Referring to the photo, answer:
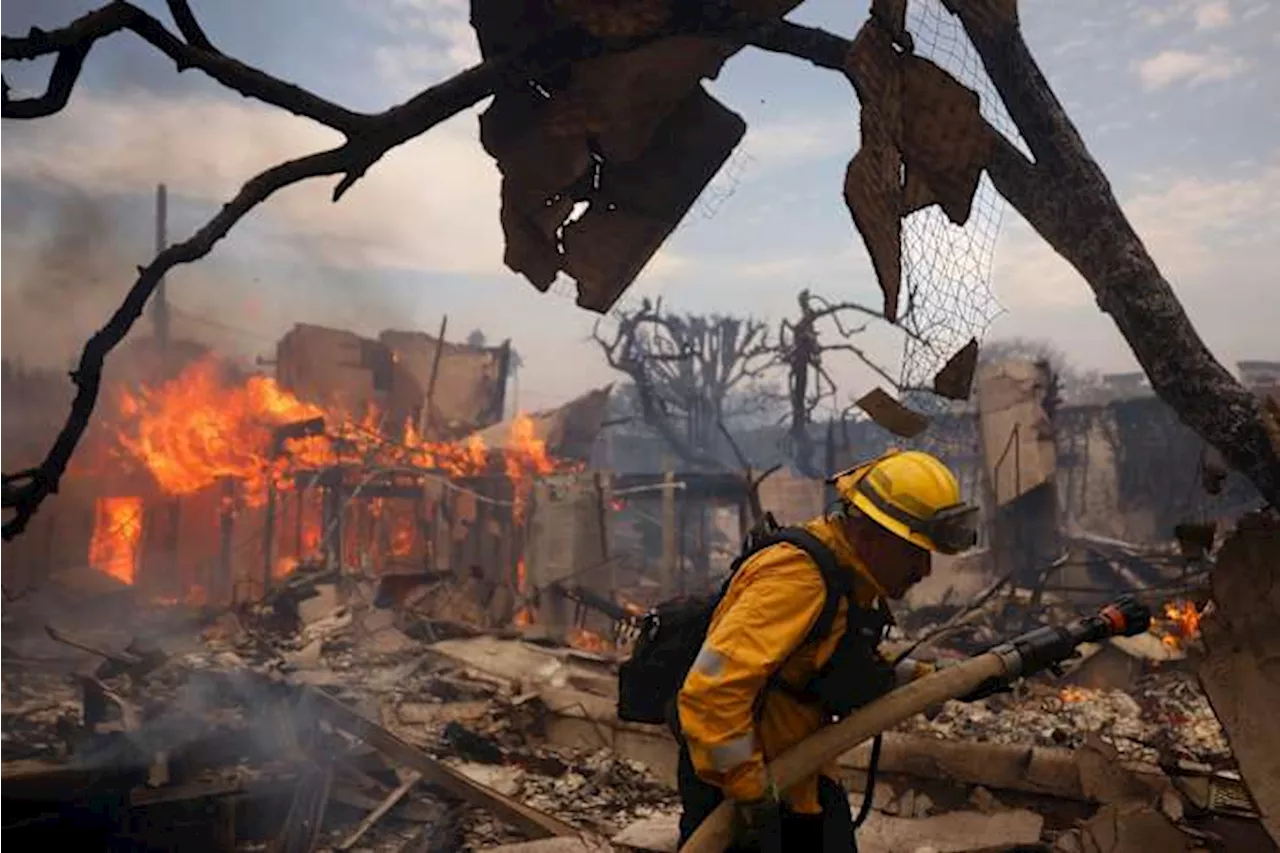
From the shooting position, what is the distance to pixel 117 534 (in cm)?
2533

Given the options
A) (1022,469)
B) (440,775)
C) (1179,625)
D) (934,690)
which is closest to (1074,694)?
(1179,625)

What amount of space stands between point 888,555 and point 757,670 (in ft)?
2.27

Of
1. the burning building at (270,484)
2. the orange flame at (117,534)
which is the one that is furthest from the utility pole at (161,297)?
the orange flame at (117,534)

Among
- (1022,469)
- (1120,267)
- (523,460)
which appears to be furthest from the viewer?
(523,460)

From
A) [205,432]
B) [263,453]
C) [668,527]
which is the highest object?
[205,432]

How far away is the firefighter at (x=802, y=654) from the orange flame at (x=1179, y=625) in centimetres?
→ 1048

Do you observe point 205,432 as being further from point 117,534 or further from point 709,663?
point 709,663

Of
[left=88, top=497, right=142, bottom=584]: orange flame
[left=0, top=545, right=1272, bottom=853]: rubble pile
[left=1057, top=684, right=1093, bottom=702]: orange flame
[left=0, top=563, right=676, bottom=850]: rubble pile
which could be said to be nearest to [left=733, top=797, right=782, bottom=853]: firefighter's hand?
[left=0, top=545, right=1272, bottom=853]: rubble pile

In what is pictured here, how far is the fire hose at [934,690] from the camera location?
2.99 metres

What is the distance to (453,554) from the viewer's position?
885 inches

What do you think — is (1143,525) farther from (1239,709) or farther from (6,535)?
(6,535)

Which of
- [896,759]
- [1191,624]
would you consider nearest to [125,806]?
[896,759]

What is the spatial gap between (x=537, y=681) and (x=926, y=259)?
851 cm

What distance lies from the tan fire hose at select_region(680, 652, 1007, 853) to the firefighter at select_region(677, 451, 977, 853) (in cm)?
5
